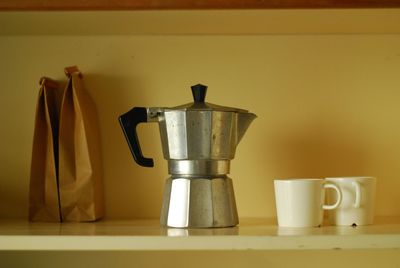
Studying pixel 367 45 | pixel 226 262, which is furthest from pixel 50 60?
pixel 367 45

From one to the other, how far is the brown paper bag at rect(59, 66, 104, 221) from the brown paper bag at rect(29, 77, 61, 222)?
→ 2 cm

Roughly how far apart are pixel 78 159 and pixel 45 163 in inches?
3.0

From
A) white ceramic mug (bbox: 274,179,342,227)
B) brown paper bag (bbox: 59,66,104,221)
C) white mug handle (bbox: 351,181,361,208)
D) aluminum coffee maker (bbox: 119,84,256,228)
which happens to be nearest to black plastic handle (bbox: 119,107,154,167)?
aluminum coffee maker (bbox: 119,84,256,228)

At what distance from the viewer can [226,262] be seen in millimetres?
979

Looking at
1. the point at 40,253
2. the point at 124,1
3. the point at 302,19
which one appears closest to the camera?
the point at 124,1

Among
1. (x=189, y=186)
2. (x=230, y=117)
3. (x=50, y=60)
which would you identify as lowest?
(x=189, y=186)

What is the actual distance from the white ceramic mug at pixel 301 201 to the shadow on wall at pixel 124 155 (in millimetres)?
298

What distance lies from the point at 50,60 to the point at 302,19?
498mm

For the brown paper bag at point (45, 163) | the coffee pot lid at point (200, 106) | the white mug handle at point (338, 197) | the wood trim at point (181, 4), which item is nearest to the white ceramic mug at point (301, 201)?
the white mug handle at point (338, 197)

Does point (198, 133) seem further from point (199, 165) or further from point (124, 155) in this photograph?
point (124, 155)

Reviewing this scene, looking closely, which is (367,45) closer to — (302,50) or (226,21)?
(302,50)

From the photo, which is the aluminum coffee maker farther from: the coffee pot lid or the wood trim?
the wood trim

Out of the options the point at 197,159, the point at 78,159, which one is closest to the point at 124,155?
the point at 78,159

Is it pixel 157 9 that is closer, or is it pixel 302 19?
pixel 157 9
